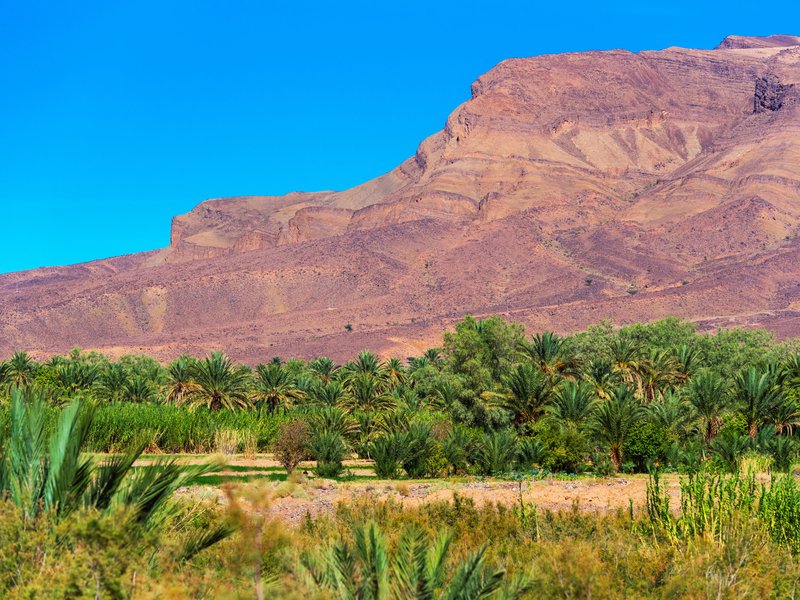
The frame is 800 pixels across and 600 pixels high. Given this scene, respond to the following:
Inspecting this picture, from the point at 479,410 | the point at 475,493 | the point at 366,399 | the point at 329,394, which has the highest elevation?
the point at 329,394

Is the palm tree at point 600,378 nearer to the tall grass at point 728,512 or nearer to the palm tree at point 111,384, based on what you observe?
the palm tree at point 111,384

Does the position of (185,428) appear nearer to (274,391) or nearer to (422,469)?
(422,469)

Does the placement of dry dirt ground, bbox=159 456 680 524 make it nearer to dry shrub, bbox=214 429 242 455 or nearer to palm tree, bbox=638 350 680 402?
dry shrub, bbox=214 429 242 455

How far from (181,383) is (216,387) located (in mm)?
2265

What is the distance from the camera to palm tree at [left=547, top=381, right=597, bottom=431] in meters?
33.3

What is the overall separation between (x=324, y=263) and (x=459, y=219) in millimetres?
30887

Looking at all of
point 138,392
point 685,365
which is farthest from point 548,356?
point 138,392

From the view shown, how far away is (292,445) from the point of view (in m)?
30.8

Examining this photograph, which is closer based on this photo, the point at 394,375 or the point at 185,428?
the point at 185,428

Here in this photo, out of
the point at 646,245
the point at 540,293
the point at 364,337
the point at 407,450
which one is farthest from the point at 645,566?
the point at 646,245

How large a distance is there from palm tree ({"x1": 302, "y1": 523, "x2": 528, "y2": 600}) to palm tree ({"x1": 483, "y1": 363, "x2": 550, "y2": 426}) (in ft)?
97.0

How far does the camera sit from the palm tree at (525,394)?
118ft

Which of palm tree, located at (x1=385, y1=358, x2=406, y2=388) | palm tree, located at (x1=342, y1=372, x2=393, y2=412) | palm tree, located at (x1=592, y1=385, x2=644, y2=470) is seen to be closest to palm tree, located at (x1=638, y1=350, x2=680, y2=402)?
palm tree, located at (x1=342, y1=372, x2=393, y2=412)

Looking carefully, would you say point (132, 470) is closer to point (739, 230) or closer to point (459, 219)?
point (739, 230)
